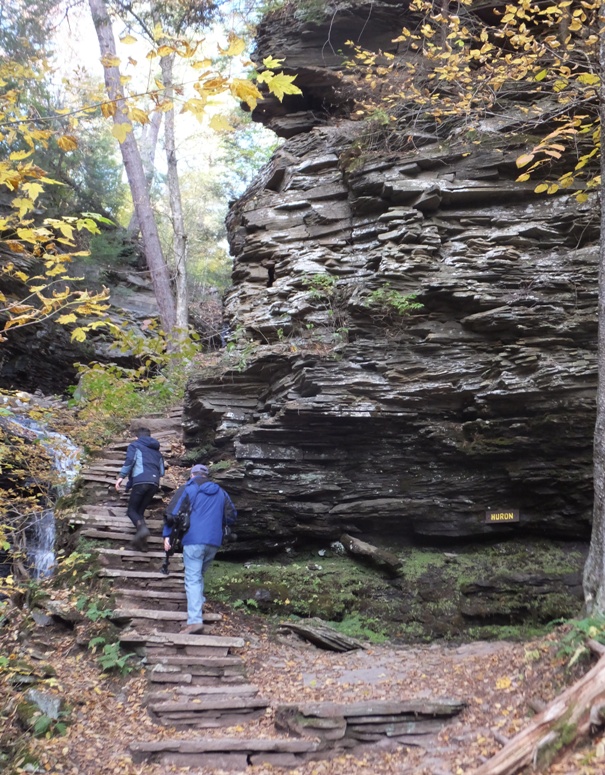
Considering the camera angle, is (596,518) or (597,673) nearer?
(597,673)

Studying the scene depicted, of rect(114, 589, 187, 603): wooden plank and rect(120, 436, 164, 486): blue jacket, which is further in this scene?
rect(120, 436, 164, 486): blue jacket

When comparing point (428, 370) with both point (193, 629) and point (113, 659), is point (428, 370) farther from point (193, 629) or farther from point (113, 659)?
point (113, 659)

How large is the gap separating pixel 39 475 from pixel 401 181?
842 centimetres

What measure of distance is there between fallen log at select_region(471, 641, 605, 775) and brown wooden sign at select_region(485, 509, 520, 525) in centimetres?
512

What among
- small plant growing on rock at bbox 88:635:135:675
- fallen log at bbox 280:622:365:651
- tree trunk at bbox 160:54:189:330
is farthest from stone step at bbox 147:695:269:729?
tree trunk at bbox 160:54:189:330

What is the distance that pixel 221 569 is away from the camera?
8.88 meters

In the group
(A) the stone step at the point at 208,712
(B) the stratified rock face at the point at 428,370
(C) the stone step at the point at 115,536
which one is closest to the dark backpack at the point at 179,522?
(C) the stone step at the point at 115,536

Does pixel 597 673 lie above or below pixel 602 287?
below

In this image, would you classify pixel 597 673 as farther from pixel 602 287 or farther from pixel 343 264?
pixel 343 264

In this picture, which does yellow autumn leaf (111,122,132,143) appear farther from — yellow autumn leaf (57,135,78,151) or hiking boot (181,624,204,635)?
hiking boot (181,624,204,635)

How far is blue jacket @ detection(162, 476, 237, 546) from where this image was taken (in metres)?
7.17

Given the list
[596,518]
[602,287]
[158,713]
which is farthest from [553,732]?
[602,287]

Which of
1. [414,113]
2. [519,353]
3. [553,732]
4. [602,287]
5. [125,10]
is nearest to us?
[553,732]

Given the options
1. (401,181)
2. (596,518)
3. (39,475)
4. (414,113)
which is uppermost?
(414,113)
